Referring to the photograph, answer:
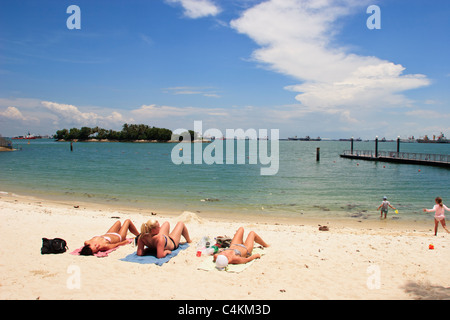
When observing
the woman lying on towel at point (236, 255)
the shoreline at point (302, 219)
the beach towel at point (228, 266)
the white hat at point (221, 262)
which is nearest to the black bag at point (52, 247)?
the beach towel at point (228, 266)

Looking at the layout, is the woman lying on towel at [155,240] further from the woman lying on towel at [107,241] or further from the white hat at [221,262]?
the white hat at [221,262]

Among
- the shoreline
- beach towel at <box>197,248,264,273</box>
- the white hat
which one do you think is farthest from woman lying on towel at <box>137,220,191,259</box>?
the shoreline

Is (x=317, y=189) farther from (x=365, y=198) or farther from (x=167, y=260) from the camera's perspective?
(x=167, y=260)

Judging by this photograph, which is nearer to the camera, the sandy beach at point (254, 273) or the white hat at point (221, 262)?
the sandy beach at point (254, 273)

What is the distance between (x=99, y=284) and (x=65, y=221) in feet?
20.3

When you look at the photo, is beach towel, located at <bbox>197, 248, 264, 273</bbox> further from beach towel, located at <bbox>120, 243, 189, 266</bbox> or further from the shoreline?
the shoreline

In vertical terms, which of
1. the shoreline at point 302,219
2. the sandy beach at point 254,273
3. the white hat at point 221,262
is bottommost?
the shoreline at point 302,219

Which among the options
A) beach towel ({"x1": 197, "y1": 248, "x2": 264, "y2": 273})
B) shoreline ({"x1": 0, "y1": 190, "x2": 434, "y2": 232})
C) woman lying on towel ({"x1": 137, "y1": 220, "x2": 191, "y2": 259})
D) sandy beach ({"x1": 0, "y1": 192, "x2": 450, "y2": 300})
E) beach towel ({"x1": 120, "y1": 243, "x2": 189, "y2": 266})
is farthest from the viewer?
shoreline ({"x1": 0, "y1": 190, "x2": 434, "y2": 232})

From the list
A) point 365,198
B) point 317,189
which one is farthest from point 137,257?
point 317,189

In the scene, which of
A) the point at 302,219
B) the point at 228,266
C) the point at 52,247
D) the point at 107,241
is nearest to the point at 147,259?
the point at 107,241

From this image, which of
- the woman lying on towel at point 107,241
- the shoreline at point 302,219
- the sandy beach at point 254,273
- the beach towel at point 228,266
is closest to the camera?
the sandy beach at point 254,273

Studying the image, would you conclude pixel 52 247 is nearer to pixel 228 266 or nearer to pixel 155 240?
pixel 155 240
